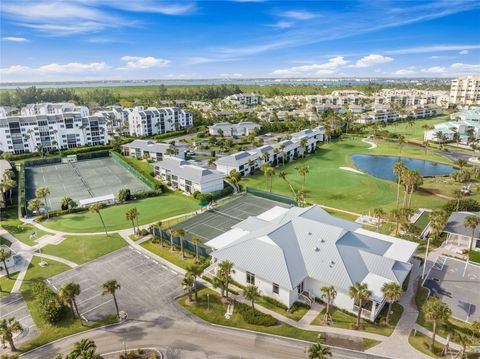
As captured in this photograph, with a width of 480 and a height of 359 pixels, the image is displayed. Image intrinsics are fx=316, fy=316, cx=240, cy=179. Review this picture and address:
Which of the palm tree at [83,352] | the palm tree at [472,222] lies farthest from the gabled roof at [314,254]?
the palm tree at [83,352]

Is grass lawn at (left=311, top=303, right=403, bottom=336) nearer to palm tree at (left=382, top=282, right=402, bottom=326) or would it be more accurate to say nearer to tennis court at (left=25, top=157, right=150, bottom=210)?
palm tree at (left=382, top=282, right=402, bottom=326)

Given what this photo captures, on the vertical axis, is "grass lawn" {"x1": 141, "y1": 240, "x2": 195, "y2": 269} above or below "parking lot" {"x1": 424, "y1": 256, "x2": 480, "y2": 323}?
above

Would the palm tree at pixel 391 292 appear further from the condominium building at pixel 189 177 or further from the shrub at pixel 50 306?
the condominium building at pixel 189 177

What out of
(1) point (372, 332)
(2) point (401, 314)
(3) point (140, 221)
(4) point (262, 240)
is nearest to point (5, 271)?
(3) point (140, 221)

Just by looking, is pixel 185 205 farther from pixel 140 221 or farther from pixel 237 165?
pixel 237 165

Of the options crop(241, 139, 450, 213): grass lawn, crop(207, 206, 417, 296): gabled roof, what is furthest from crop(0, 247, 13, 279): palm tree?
crop(241, 139, 450, 213): grass lawn
